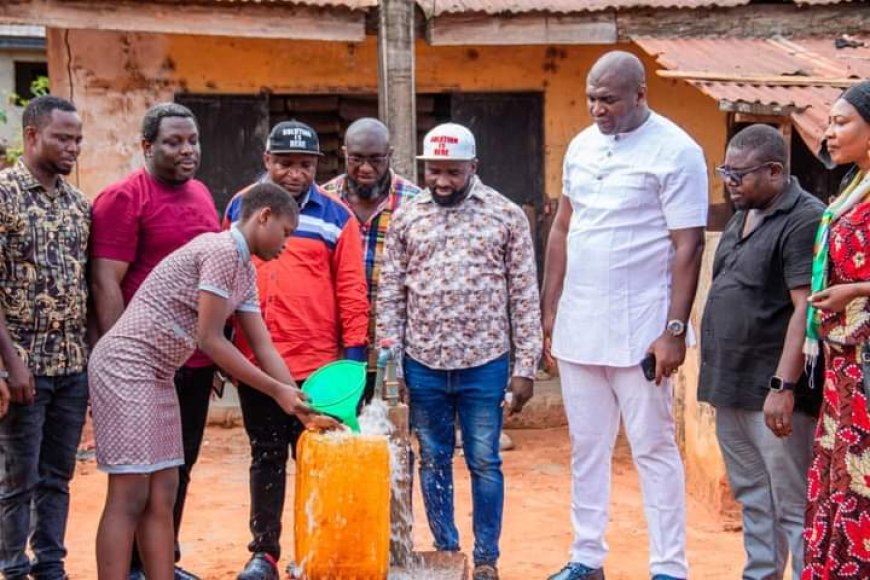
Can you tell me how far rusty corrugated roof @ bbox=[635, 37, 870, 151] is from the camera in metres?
7.36

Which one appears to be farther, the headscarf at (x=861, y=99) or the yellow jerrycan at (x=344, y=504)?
the yellow jerrycan at (x=344, y=504)

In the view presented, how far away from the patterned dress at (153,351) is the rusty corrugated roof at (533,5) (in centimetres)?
429

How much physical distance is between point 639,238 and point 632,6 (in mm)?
4115

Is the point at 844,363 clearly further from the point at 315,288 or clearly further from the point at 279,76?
the point at 279,76

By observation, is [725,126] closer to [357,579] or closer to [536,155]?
[536,155]

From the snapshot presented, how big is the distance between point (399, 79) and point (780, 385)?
459 cm

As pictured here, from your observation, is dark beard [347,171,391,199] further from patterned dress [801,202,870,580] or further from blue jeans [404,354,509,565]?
patterned dress [801,202,870,580]

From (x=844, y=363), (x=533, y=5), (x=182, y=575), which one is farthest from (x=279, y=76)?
(x=844, y=363)

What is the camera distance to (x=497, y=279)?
16.9ft

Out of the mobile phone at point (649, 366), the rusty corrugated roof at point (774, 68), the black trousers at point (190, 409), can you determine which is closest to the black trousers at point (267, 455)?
the black trousers at point (190, 409)

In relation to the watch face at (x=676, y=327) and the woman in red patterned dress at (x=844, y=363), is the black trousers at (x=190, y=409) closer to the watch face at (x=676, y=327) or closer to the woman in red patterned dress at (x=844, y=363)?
the watch face at (x=676, y=327)

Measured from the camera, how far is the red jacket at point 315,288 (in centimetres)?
519

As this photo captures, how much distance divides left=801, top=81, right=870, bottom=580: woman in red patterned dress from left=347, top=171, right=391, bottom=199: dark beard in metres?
2.11

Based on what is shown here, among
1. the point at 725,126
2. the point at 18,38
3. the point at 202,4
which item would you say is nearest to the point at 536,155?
the point at 725,126
